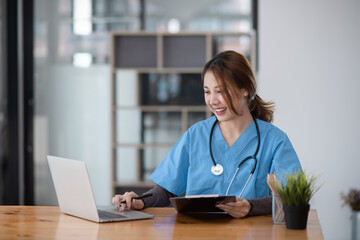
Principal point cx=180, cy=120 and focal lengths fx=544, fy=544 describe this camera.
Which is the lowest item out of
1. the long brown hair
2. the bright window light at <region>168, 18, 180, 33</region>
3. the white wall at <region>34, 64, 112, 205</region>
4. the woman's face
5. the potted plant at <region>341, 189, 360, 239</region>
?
the potted plant at <region>341, 189, 360, 239</region>

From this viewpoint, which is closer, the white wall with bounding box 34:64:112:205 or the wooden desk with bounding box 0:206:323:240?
the wooden desk with bounding box 0:206:323:240

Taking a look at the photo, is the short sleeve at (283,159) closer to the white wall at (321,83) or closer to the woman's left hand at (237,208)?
the woman's left hand at (237,208)

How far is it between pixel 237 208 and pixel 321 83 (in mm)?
2706

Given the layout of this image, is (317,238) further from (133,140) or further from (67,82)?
(67,82)

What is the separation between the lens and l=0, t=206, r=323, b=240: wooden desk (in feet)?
5.17

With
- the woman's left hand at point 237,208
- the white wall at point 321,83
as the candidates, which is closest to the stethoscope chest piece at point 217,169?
the woman's left hand at point 237,208

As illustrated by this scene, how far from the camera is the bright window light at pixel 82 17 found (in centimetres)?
501

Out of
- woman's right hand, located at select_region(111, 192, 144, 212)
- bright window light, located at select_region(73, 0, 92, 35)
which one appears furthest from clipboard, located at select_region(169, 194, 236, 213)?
bright window light, located at select_region(73, 0, 92, 35)

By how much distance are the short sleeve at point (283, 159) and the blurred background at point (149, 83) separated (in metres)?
2.31

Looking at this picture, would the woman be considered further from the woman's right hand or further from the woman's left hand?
the woman's left hand

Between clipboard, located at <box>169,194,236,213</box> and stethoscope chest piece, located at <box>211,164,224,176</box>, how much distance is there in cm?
22

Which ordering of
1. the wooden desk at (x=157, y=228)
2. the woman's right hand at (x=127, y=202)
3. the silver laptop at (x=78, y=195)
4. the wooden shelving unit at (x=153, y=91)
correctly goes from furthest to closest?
the wooden shelving unit at (x=153, y=91), the woman's right hand at (x=127, y=202), the silver laptop at (x=78, y=195), the wooden desk at (x=157, y=228)

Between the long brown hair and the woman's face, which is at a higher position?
the long brown hair

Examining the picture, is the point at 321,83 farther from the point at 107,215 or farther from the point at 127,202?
the point at 107,215
